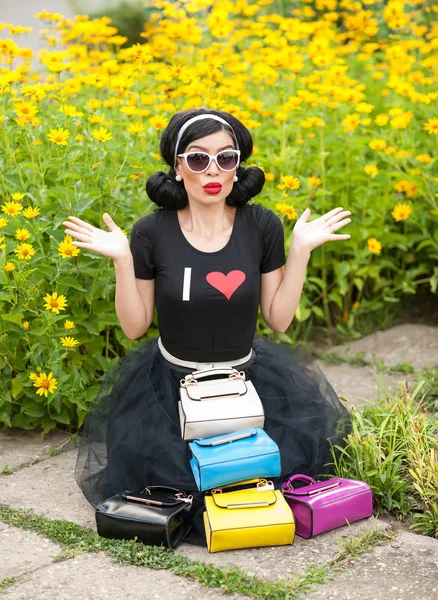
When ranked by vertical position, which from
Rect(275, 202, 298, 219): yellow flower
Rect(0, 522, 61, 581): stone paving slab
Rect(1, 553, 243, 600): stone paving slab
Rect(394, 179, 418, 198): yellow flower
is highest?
Rect(394, 179, 418, 198): yellow flower

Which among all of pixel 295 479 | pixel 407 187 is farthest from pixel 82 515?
pixel 407 187

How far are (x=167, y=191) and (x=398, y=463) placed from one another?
1181mm

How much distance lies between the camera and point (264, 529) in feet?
9.02

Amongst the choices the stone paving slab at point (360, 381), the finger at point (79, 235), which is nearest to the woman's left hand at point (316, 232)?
the finger at point (79, 235)

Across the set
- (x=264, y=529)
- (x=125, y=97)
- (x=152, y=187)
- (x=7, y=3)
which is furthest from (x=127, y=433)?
(x=7, y=3)

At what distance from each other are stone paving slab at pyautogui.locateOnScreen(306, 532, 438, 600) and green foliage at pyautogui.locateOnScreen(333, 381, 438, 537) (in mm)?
129

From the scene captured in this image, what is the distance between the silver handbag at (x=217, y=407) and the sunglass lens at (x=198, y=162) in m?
0.67

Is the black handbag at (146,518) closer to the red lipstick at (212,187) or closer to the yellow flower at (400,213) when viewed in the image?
the red lipstick at (212,187)

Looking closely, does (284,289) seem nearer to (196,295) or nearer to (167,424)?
(196,295)

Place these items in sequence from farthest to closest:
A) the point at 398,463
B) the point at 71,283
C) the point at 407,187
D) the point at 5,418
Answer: the point at 407,187 → the point at 5,418 → the point at 71,283 → the point at 398,463

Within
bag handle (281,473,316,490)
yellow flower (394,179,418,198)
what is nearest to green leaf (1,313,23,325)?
bag handle (281,473,316,490)

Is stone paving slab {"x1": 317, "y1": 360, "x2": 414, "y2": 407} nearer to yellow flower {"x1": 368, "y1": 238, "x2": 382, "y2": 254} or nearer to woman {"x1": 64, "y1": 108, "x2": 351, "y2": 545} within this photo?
yellow flower {"x1": 368, "y1": 238, "x2": 382, "y2": 254}

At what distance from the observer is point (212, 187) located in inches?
117

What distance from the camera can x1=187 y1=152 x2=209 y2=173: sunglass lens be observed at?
296 cm
